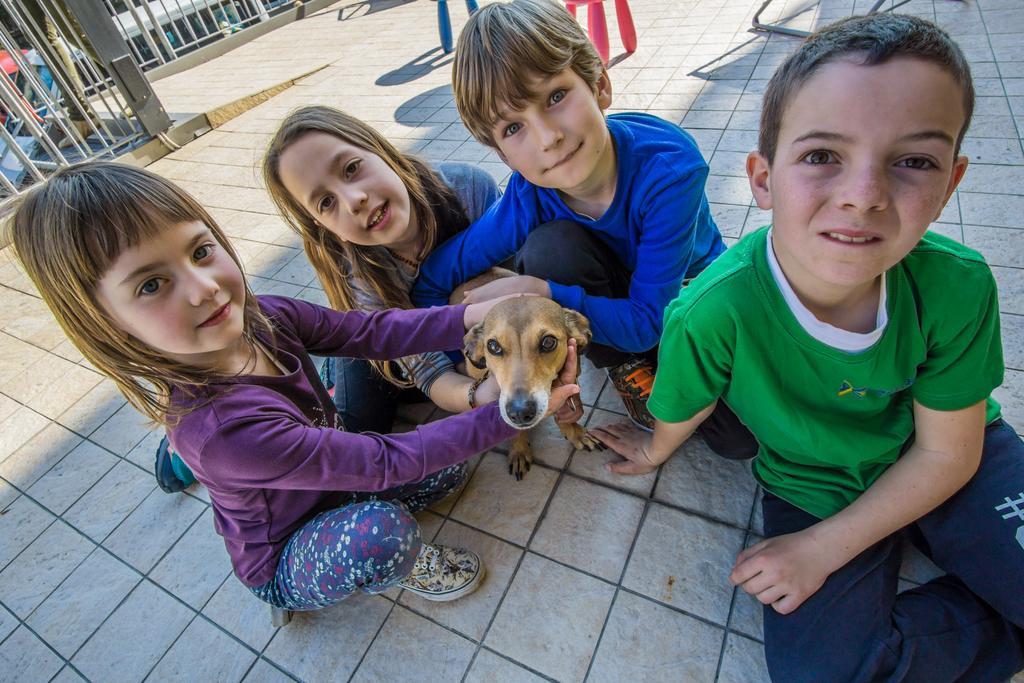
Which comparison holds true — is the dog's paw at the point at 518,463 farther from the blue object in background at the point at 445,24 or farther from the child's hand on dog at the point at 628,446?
the blue object in background at the point at 445,24

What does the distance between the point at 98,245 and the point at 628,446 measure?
2038 mm

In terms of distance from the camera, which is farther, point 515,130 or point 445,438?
point 515,130

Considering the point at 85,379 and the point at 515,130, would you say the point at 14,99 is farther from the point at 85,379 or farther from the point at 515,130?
the point at 515,130

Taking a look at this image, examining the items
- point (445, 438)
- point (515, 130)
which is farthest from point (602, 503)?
point (515, 130)

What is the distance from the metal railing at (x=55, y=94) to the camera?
19.4 feet

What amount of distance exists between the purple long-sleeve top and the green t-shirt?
0.73 meters

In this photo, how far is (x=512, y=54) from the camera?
1.79 meters

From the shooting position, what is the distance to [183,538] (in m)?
2.57

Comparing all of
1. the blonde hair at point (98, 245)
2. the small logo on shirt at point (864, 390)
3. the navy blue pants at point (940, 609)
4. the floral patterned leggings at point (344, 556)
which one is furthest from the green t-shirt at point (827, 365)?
the blonde hair at point (98, 245)

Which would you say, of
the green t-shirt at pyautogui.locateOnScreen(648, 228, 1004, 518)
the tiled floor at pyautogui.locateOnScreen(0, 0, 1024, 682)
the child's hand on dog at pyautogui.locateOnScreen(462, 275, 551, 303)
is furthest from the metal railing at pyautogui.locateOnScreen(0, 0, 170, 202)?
the green t-shirt at pyautogui.locateOnScreen(648, 228, 1004, 518)

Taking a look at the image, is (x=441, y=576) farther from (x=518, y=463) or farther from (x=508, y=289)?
(x=508, y=289)

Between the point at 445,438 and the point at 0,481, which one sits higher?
the point at 445,438

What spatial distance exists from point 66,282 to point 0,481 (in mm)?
2637

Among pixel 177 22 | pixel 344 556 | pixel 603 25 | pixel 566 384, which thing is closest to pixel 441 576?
pixel 344 556
